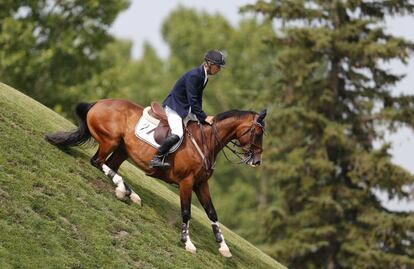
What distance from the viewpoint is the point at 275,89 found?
95.0 feet

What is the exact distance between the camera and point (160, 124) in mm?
12547

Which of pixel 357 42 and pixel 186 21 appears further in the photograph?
pixel 186 21

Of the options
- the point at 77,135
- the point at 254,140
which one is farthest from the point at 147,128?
the point at 254,140

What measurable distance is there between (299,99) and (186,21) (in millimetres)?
30688

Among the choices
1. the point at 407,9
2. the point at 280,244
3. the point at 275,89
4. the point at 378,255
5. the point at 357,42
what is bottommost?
the point at 280,244

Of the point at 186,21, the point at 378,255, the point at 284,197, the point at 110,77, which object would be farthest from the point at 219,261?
the point at 186,21

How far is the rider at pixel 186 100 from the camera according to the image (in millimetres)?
12055

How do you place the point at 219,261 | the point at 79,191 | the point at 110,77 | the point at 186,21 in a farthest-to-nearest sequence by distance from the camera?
the point at 186,21
the point at 110,77
the point at 219,261
the point at 79,191

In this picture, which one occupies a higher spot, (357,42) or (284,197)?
(357,42)

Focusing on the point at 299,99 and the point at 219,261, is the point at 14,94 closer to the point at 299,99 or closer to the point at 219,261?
the point at 219,261

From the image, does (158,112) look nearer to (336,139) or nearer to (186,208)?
(186,208)

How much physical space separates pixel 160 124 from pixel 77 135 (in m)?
1.87

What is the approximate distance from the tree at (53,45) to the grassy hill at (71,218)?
1807 centimetres

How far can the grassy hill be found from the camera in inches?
392
